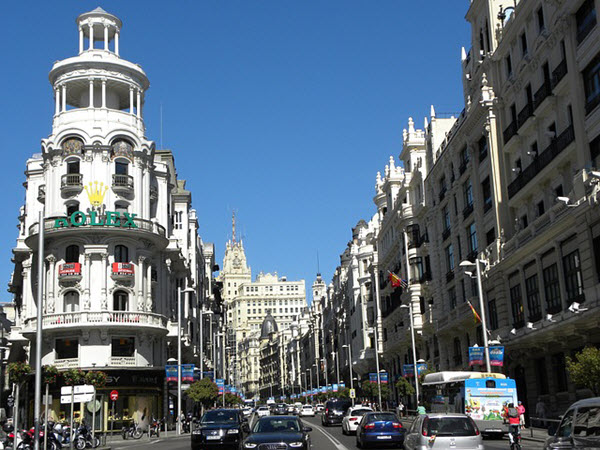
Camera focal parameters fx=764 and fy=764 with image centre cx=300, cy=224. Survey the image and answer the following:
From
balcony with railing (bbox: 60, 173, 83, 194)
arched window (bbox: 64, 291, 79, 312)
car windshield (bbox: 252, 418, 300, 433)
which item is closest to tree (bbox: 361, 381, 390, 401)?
arched window (bbox: 64, 291, 79, 312)

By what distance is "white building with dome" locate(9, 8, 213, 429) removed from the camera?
56.3 meters

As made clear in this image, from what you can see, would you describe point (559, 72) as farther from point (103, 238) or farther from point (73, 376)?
point (103, 238)

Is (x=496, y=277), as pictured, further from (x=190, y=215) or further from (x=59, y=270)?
(x=190, y=215)

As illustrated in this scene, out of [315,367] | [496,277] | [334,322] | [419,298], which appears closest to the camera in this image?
[496,277]

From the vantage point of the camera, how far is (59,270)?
56.6 metres

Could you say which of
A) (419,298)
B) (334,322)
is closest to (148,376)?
(419,298)

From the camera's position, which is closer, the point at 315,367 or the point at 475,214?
the point at 475,214

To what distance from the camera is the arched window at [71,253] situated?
57406 millimetres

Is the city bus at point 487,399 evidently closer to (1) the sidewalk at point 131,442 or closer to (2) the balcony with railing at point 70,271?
(1) the sidewalk at point 131,442

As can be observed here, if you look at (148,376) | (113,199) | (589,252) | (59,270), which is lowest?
(148,376)

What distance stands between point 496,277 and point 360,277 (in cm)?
5000

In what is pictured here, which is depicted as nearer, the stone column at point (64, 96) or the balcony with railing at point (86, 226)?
the balcony with railing at point (86, 226)

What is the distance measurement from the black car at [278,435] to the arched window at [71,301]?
37153mm

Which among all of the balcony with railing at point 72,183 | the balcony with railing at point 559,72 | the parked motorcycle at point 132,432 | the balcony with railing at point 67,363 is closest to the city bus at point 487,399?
the balcony with railing at point 559,72
